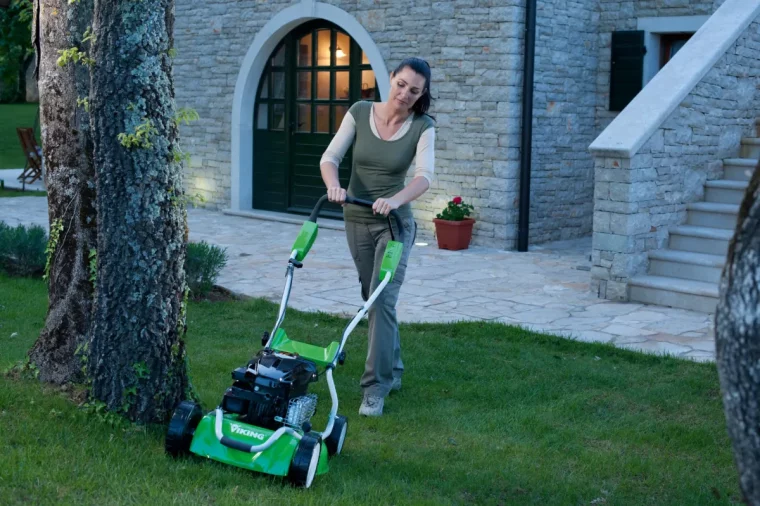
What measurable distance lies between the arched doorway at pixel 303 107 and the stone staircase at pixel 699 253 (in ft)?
15.9

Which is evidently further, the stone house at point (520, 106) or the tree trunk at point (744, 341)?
the stone house at point (520, 106)

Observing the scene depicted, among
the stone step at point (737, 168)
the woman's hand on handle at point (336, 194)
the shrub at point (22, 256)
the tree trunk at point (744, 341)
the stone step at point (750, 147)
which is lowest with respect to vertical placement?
the shrub at point (22, 256)

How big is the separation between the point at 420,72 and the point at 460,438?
175 cm

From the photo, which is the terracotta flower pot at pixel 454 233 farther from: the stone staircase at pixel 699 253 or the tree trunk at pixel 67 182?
the tree trunk at pixel 67 182

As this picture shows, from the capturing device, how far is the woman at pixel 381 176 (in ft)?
16.0

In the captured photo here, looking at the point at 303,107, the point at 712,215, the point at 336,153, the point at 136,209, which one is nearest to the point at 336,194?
the point at 336,153

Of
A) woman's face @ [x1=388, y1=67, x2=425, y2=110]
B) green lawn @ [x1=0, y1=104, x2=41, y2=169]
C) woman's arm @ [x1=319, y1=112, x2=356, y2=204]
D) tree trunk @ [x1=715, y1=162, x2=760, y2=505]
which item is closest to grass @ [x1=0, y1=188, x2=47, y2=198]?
green lawn @ [x1=0, y1=104, x2=41, y2=169]

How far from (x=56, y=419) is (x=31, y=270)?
187 inches

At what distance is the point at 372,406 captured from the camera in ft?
16.2

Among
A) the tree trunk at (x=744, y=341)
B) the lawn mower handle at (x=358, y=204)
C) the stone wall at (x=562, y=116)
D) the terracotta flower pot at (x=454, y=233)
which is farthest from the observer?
the stone wall at (x=562, y=116)

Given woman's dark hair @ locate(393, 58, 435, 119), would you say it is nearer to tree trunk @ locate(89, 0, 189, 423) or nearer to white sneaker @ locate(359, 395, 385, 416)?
tree trunk @ locate(89, 0, 189, 423)

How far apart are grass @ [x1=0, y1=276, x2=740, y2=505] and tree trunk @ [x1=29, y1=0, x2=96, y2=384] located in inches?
8.9

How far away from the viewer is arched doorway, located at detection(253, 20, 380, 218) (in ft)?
41.7

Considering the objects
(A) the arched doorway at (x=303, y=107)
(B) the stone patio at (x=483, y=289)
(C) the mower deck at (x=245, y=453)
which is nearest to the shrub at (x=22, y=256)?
(B) the stone patio at (x=483, y=289)
